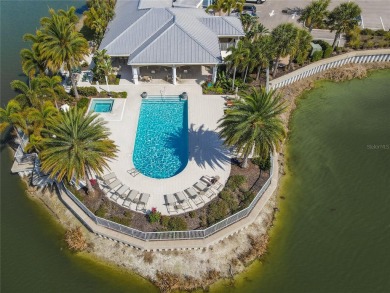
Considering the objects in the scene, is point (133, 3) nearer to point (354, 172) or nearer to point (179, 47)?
point (179, 47)

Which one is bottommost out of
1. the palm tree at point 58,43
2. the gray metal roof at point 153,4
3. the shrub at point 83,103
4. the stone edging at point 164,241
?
the stone edging at point 164,241

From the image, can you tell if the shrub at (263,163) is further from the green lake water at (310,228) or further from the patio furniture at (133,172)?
the patio furniture at (133,172)

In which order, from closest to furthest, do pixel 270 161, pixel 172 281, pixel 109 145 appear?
1. pixel 172 281
2. pixel 109 145
3. pixel 270 161

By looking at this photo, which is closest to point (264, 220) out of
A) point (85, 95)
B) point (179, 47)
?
point (179, 47)

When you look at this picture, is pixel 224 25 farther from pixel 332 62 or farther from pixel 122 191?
pixel 122 191

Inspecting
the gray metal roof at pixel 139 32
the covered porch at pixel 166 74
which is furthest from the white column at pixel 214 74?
the gray metal roof at pixel 139 32

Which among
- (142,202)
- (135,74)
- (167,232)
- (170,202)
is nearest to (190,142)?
(170,202)

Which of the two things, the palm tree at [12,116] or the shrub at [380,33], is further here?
the shrub at [380,33]
